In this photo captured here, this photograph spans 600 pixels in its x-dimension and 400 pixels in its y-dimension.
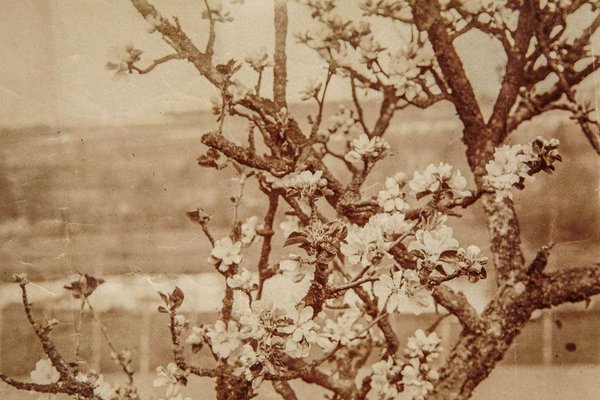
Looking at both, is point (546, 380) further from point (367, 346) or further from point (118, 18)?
point (118, 18)

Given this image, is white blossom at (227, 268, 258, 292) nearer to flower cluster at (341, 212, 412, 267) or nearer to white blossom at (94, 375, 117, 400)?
flower cluster at (341, 212, 412, 267)

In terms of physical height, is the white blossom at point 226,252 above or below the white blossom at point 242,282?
above

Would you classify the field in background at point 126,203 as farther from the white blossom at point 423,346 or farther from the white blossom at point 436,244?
the white blossom at point 436,244

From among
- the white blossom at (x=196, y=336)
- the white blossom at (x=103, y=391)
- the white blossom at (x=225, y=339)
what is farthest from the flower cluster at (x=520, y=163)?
the white blossom at (x=103, y=391)

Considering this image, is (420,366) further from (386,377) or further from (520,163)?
(520,163)

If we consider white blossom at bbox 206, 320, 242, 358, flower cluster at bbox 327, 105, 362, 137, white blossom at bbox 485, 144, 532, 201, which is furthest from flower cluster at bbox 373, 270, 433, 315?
flower cluster at bbox 327, 105, 362, 137

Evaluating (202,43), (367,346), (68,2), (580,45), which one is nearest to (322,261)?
(367,346)

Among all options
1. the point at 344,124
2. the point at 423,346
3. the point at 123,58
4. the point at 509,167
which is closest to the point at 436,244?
the point at 509,167
